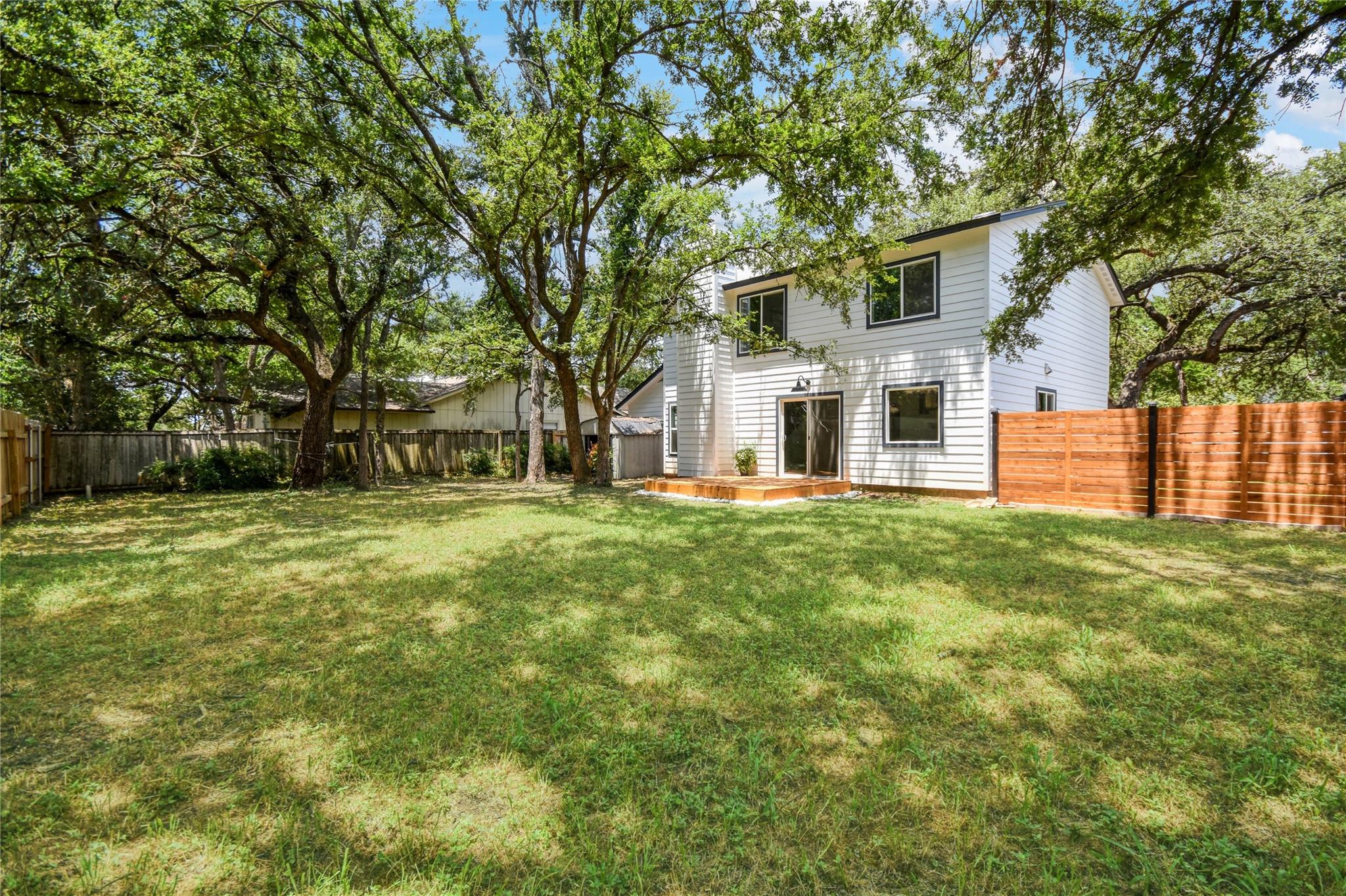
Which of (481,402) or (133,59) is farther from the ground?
(133,59)

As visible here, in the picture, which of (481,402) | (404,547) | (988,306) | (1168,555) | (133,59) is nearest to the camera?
(1168,555)

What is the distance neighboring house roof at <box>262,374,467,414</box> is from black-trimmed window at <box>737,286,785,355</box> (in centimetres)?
1006

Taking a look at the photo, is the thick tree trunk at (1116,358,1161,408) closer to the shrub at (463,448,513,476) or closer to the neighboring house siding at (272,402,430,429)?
the shrub at (463,448,513,476)

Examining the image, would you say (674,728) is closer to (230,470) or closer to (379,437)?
(379,437)

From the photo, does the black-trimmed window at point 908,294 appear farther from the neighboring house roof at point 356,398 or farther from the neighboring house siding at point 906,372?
the neighboring house roof at point 356,398

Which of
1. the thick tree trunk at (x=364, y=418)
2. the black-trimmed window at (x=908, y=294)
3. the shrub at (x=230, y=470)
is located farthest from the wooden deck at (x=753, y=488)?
the shrub at (x=230, y=470)

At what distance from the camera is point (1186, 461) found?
8484 mm

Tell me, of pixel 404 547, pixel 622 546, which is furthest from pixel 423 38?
pixel 622 546

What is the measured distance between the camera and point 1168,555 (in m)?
6.06

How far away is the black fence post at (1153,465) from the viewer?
8.70 meters

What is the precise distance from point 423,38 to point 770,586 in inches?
444

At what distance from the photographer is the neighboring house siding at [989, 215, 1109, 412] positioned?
10789 mm

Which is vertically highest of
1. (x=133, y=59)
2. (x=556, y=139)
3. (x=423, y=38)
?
(x=423, y=38)

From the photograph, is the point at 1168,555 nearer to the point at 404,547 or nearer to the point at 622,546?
the point at 622,546
